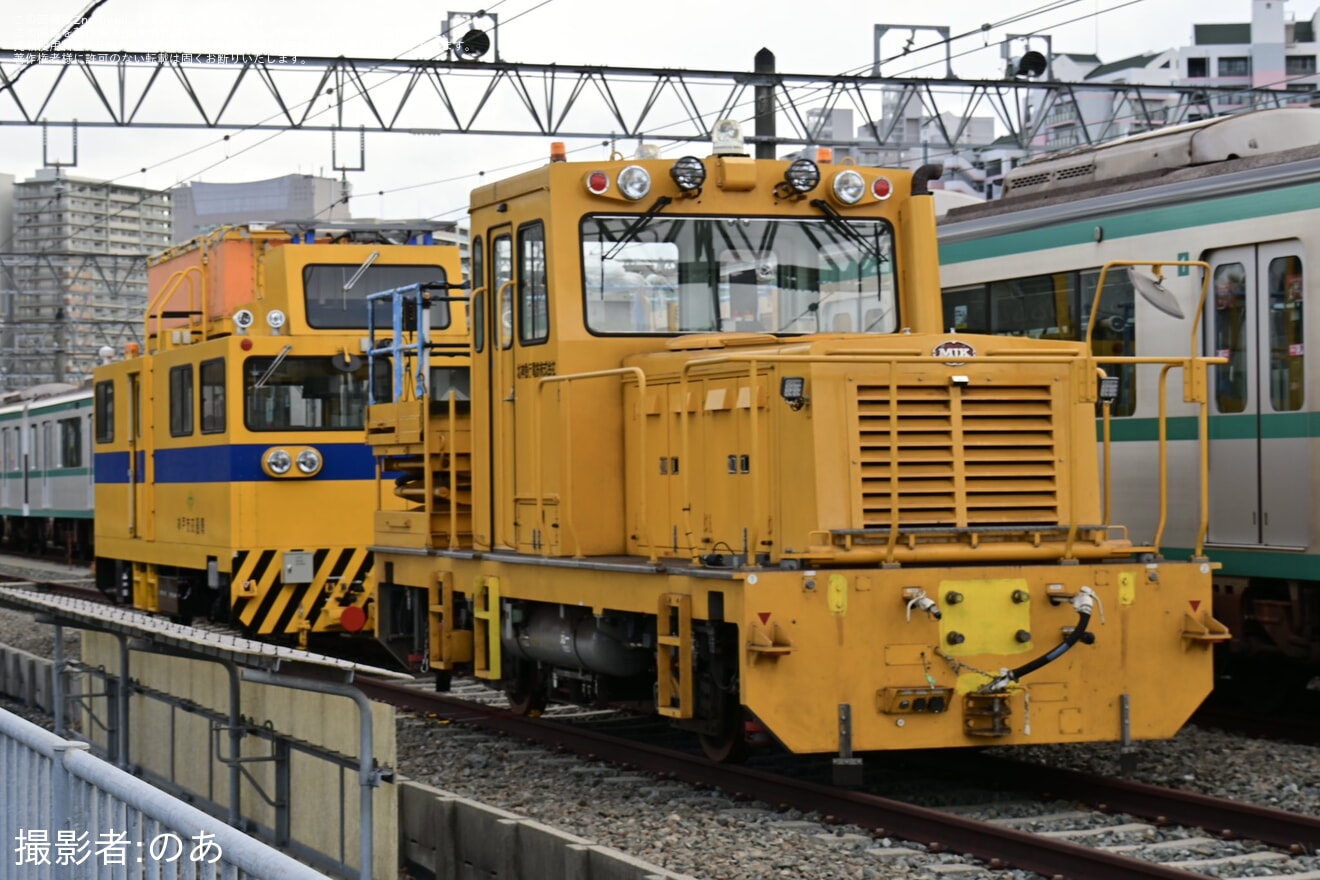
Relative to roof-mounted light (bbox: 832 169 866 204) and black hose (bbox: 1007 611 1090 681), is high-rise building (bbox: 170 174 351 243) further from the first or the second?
black hose (bbox: 1007 611 1090 681)

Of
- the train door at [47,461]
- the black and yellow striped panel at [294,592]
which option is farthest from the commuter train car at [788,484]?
the train door at [47,461]

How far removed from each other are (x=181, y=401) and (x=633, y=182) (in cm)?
796

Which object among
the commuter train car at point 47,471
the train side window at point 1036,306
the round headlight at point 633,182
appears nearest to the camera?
the round headlight at point 633,182

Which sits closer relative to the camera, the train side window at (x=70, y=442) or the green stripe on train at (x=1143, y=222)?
the green stripe on train at (x=1143, y=222)

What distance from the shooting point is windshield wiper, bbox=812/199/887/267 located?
1038cm

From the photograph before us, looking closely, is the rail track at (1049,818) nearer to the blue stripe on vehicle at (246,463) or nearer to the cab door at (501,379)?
the cab door at (501,379)

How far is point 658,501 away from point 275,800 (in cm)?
261

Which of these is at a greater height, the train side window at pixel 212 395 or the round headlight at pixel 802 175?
the round headlight at pixel 802 175

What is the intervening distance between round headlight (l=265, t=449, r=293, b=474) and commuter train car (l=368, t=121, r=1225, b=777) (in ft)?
15.0

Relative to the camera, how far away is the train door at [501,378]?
35.1ft

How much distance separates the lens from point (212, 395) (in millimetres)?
15820

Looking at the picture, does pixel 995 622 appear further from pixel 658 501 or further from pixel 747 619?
pixel 658 501

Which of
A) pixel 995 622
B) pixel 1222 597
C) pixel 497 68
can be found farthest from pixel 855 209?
pixel 497 68

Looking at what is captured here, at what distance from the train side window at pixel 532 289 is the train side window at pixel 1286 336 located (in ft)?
15.0
